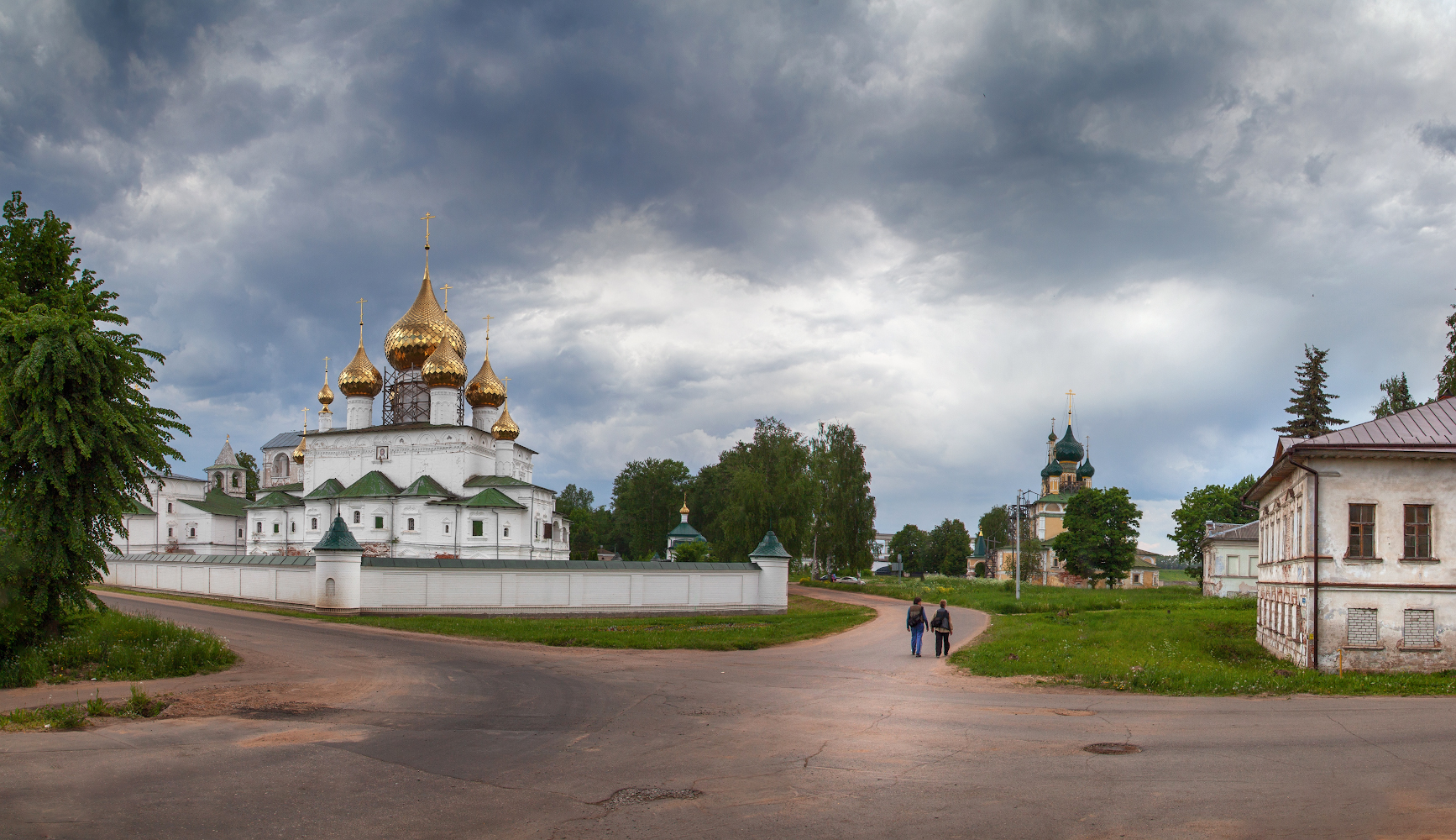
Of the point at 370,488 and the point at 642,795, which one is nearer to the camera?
the point at 642,795

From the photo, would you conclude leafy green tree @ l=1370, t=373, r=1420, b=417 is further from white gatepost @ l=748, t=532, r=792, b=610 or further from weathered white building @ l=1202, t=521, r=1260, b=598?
white gatepost @ l=748, t=532, r=792, b=610

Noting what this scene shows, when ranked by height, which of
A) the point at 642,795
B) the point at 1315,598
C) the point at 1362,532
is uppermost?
the point at 1362,532

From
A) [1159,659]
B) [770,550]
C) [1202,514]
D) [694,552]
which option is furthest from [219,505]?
[1202,514]

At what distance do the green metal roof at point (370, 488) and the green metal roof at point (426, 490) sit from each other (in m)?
0.87

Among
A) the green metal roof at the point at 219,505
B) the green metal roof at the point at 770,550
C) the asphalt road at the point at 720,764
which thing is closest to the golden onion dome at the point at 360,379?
the green metal roof at the point at 219,505

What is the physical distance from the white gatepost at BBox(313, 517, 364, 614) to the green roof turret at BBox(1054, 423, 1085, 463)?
86.4m

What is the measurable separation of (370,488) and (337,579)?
20.2 meters

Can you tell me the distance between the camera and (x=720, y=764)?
9906 mm

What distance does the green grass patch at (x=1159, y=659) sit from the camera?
15500mm

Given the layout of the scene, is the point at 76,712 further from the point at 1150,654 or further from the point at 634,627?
the point at 1150,654

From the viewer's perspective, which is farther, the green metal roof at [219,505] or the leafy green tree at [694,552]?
the green metal roof at [219,505]

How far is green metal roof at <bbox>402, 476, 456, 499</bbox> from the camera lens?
45969 mm

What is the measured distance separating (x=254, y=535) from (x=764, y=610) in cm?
3371

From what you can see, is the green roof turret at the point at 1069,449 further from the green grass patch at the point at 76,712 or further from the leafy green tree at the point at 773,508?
the green grass patch at the point at 76,712
